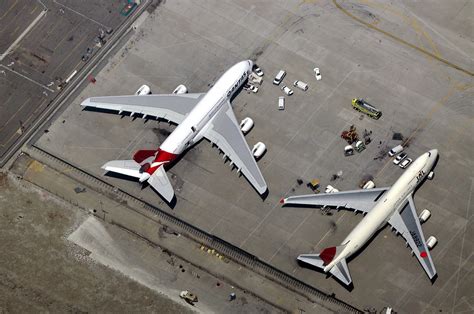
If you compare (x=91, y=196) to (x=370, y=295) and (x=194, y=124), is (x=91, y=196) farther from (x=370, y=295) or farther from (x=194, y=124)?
(x=370, y=295)

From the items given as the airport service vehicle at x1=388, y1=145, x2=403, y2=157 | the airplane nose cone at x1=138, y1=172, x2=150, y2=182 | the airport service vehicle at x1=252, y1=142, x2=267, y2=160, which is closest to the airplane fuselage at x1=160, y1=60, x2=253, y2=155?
the airplane nose cone at x1=138, y1=172, x2=150, y2=182

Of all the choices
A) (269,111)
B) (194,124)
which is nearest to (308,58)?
(269,111)

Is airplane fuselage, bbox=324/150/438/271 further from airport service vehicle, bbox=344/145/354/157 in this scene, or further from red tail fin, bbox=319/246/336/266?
airport service vehicle, bbox=344/145/354/157

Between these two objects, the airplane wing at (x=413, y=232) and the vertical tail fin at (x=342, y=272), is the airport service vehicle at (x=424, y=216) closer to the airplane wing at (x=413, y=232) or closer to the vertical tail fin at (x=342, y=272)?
the airplane wing at (x=413, y=232)

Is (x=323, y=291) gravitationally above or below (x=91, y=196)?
below

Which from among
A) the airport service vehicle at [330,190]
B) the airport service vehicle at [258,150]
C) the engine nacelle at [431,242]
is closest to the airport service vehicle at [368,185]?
the airport service vehicle at [330,190]

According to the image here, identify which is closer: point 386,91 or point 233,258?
point 233,258
